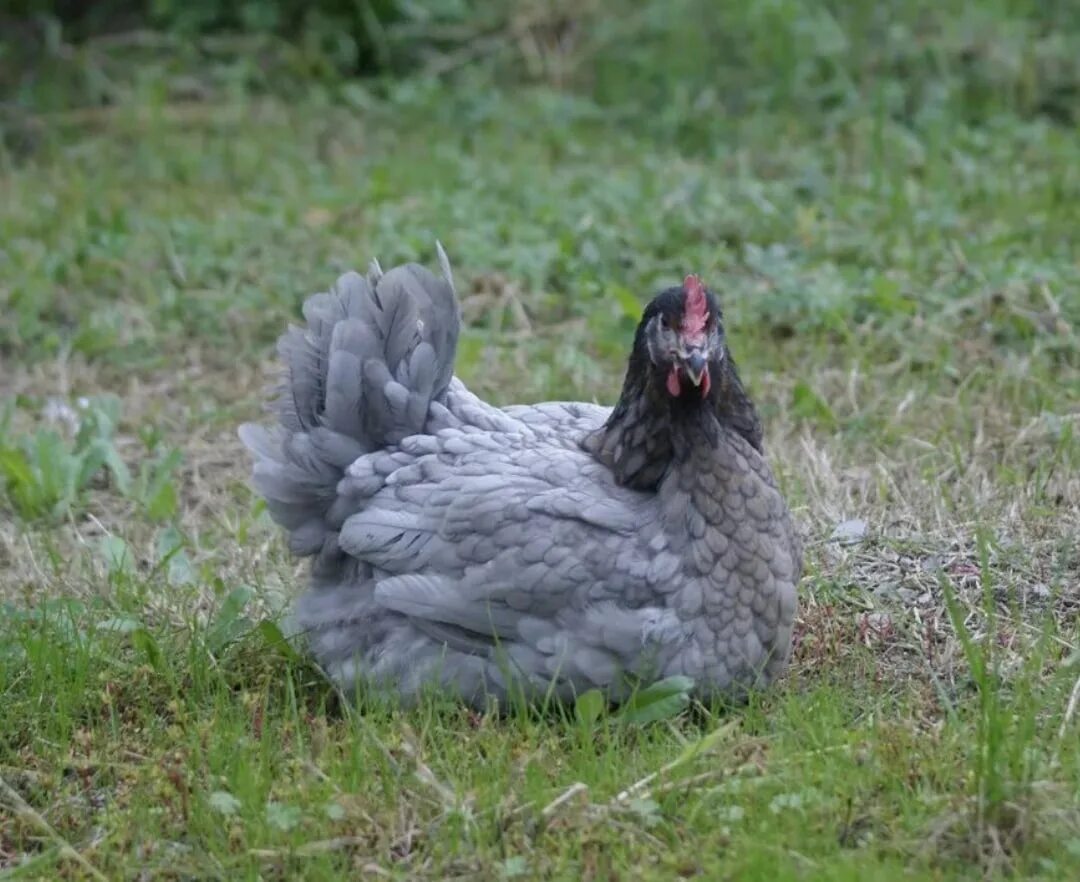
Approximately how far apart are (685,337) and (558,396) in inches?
88.8

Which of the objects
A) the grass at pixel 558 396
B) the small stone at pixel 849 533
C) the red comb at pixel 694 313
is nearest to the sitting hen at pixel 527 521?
the red comb at pixel 694 313

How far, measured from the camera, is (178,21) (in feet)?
32.9

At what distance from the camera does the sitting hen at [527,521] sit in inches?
159

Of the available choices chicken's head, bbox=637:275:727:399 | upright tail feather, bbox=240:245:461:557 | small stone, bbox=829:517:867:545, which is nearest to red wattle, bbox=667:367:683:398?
chicken's head, bbox=637:275:727:399

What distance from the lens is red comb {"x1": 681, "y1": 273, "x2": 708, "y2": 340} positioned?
13.3 feet

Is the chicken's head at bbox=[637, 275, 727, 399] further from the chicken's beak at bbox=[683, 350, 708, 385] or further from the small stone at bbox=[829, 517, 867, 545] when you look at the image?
the small stone at bbox=[829, 517, 867, 545]

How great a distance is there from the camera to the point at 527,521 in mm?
4125

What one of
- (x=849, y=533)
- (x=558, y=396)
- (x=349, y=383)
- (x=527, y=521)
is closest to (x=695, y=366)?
(x=527, y=521)

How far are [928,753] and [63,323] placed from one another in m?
4.70

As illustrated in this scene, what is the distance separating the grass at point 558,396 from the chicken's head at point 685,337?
75 cm

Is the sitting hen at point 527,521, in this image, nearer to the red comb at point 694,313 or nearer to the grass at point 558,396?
the red comb at point 694,313

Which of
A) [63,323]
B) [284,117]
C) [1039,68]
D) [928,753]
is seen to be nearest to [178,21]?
[284,117]

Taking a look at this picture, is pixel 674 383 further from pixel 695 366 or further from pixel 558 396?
pixel 558 396

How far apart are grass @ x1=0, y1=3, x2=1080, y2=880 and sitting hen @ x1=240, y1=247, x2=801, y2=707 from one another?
0.15m
